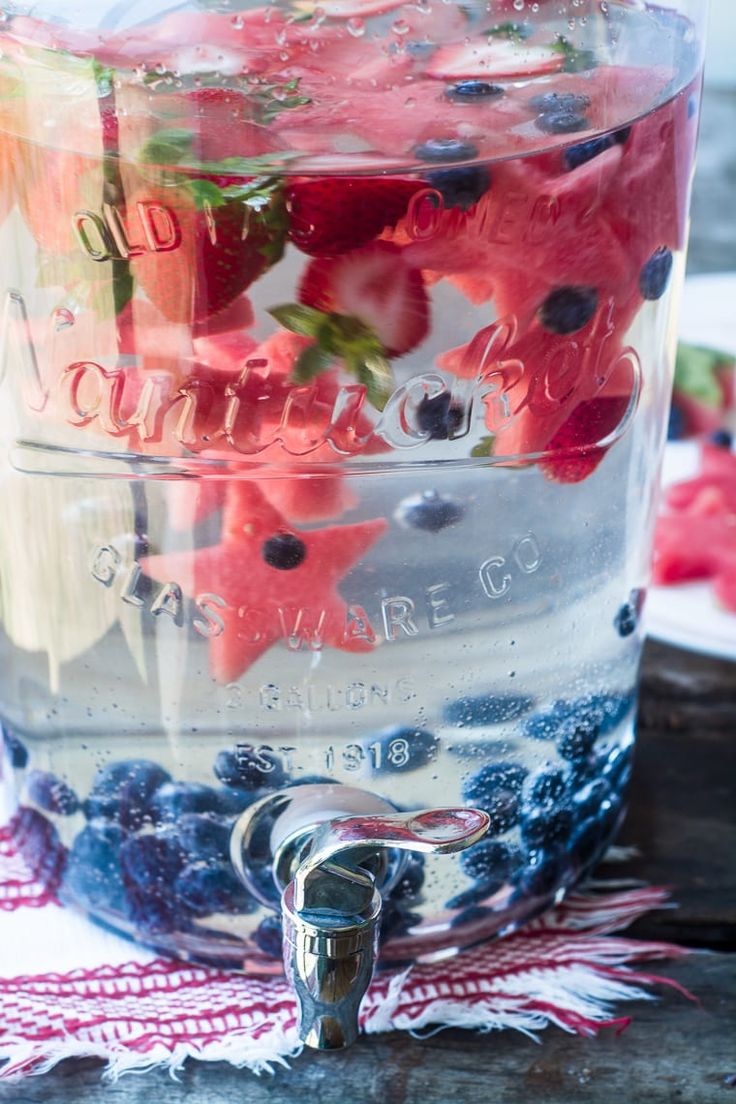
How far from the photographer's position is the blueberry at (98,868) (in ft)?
Result: 1.58

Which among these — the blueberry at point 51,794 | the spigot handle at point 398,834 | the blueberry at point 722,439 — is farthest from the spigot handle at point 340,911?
the blueberry at point 722,439

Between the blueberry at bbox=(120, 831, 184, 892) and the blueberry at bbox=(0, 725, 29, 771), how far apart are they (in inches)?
2.1

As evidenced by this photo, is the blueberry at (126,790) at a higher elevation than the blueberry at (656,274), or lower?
lower

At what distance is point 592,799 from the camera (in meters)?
0.51

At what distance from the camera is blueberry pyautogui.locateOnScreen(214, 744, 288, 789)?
1.47 feet

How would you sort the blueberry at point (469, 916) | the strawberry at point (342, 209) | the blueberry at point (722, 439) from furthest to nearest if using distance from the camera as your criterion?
the blueberry at point (722, 439) < the blueberry at point (469, 916) < the strawberry at point (342, 209)

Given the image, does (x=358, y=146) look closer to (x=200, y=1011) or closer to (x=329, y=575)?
(x=329, y=575)

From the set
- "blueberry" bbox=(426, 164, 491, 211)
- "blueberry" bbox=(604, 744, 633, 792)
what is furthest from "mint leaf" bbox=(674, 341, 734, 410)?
"blueberry" bbox=(426, 164, 491, 211)

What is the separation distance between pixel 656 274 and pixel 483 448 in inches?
3.3

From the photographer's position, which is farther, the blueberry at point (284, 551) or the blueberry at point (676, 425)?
the blueberry at point (676, 425)

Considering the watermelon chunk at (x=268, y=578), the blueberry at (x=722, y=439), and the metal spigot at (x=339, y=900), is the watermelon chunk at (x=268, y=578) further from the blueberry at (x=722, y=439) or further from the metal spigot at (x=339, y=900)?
the blueberry at (x=722, y=439)

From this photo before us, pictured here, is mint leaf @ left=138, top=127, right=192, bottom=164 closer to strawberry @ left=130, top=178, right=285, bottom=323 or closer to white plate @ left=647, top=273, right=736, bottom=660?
strawberry @ left=130, top=178, right=285, bottom=323

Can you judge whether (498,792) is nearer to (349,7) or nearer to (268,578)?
(268,578)

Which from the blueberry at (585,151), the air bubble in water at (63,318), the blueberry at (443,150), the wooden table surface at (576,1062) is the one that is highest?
the blueberry at (443,150)
